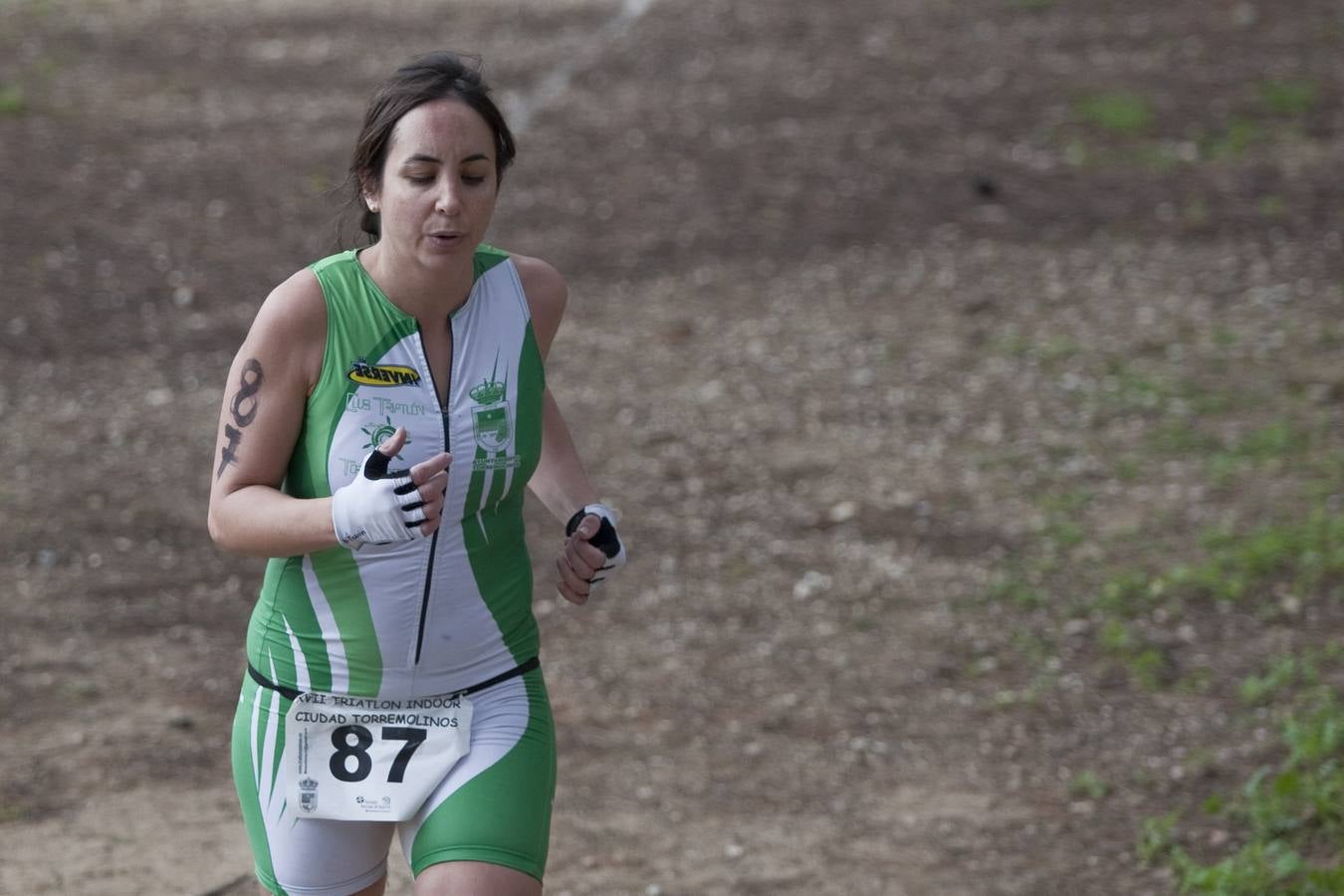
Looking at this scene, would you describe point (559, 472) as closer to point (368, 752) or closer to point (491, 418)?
point (491, 418)

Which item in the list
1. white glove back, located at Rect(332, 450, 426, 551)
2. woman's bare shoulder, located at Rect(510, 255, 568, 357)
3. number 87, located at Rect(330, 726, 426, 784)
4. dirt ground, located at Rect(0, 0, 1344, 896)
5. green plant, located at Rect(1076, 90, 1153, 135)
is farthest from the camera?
green plant, located at Rect(1076, 90, 1153, 135)

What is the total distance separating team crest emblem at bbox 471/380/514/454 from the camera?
3.17 meters

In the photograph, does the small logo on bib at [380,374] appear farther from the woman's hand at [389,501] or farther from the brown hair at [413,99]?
the brown hair at [413,99]

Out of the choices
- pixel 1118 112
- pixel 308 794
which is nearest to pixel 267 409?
pixel 308 794

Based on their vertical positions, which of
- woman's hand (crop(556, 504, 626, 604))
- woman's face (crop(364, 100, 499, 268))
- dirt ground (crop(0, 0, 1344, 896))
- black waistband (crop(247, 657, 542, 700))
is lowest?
dirt ground (crop(0, 0, 1344, 896))

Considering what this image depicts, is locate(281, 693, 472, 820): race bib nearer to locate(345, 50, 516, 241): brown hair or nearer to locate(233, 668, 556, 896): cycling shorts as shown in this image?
locate(233, 668, 556, 896): cycling shorts

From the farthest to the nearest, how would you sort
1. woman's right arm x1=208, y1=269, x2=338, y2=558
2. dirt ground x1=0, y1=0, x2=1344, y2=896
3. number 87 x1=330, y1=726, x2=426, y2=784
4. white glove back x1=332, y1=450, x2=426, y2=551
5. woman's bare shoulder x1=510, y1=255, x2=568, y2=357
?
dirt ground x1=0, y1=0, x2=1344, y2=896, woman's bare shoulder x1=510, y1=255, x2=568, y2=357, number 87 x1=330, y1=726, x2=426, y2=784, woman's right arm x1=208, y1=269, x2=338, y2=558, white glove back x1=332, y1=450, x2=426, y2=551

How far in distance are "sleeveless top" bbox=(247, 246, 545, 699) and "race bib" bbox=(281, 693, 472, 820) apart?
0.04 metres

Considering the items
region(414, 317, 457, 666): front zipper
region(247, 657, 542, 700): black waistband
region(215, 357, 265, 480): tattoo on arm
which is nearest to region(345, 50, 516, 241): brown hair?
region(414, 317, 457, 666): front zipper

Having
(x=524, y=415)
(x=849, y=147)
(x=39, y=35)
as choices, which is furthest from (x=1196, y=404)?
(x=39, y=35)

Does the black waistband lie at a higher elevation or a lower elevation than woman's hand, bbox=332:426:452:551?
lower

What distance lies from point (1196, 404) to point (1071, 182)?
3.33 metres

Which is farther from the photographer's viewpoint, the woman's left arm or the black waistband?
the woman's left arm

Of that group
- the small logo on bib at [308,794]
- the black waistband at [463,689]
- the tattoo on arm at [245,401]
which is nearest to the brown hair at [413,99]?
the tattoo on arm at [245,401]
